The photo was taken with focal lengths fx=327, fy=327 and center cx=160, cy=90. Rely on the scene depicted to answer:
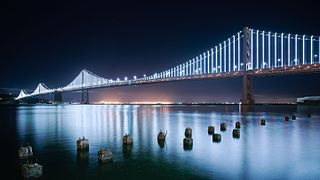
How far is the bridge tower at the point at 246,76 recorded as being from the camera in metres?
53.8

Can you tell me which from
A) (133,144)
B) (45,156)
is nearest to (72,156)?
(45,156)

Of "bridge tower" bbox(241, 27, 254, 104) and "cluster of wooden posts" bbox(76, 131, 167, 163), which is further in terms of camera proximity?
"bridge tower" bbox(241, 27, 254, 104)

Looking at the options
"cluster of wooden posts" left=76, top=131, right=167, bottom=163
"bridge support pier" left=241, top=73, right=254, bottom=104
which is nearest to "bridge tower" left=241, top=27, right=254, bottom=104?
"bridge support pier" left=241, top=73, right=254, bottom=104

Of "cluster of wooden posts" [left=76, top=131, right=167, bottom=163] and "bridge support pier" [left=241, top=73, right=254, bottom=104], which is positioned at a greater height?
"bridge support pier" [left=241, top=73, right=254, bottom=104]

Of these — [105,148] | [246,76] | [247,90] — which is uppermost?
[246,76]

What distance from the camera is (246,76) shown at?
53.9m

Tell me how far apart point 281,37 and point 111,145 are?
172 feet

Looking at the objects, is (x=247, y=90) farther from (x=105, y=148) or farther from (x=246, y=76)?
(x=105, y=148)

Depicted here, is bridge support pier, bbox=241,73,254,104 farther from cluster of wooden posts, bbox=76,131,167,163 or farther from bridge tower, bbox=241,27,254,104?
cluster of wooden posts, bbox=76,131,167,163

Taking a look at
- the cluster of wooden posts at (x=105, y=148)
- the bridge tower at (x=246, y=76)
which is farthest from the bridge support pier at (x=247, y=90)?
the cluster of wooden posts at (x=105, y=148)

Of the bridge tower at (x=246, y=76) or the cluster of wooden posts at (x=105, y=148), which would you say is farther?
the bridge tower at (x=246, y=76)

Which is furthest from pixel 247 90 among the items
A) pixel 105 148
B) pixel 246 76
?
pixel 105 148

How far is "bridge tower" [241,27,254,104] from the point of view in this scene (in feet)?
176

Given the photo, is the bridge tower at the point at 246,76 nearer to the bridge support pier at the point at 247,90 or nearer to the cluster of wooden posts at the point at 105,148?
the bridge support pier at the point at 247,90
